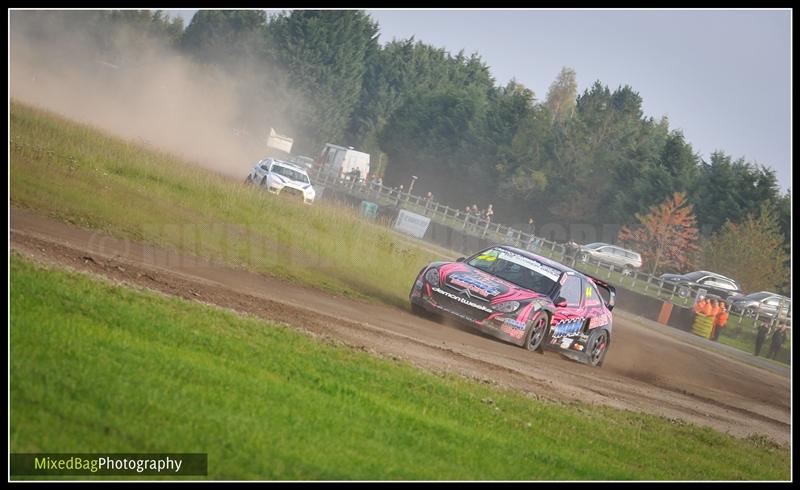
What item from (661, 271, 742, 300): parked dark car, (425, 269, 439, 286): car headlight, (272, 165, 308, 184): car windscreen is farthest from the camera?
(661, 271, 742, 300): parked dark car

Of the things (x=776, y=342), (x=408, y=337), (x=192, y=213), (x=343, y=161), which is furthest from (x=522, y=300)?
(x=343, y=161)

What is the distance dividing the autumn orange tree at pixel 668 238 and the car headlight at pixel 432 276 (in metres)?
46.5

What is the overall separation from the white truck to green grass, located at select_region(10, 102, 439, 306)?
43560 mm

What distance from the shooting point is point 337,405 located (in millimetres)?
8906

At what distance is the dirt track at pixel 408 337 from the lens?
1301cm

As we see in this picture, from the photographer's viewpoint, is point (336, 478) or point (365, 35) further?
point (365, 35)

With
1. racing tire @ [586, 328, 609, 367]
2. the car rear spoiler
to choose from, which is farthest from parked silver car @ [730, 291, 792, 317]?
racing tire @ [586, 328, 609, 367]

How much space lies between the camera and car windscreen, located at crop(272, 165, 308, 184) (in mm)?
38188

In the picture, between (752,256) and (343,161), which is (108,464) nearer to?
(752,256)

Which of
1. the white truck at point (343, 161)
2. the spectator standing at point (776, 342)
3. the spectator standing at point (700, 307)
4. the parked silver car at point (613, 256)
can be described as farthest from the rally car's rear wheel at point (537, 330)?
the white truck at point (343, 161)

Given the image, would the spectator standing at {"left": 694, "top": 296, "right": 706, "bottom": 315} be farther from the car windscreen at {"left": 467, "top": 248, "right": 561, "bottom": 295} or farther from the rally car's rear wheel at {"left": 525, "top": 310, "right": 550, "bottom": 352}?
the rally car's rear wheel at {"left": 525, "top": 310, "right": 550, "bottom": 352}

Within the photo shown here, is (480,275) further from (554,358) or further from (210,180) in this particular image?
(210,180)

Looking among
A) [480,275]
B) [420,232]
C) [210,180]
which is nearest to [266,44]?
[420,232]

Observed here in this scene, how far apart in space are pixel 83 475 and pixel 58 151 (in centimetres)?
1770
